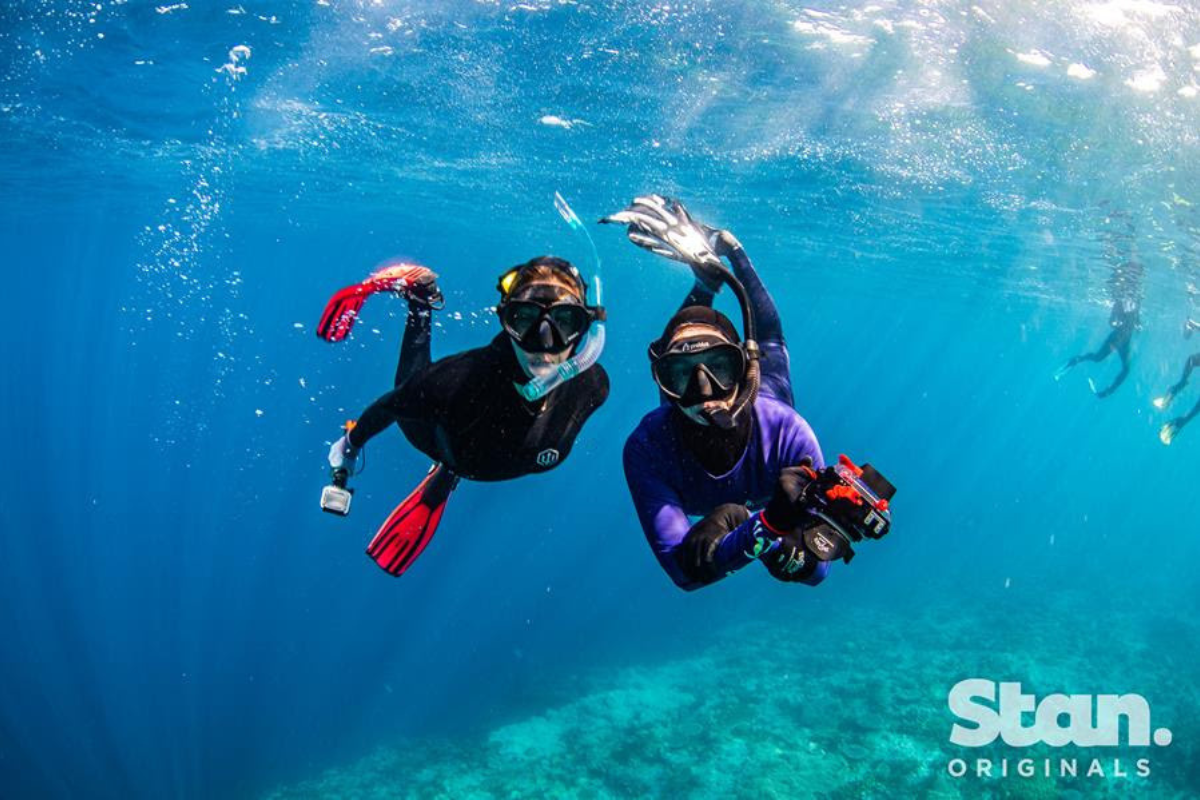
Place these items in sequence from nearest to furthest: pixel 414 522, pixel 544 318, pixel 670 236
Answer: pixel 544 318, pixel 670 236, pixel 414 522

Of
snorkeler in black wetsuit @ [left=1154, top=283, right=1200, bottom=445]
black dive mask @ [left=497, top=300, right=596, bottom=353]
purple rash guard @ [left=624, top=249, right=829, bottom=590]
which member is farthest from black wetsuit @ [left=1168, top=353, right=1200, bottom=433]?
black dive mask @ [left=497, top=300, right=596, bottom=353]

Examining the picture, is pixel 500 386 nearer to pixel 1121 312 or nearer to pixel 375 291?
pixel 375 291

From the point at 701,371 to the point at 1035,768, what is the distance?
13644 millimetres

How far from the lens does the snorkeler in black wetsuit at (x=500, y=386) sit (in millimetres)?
4164

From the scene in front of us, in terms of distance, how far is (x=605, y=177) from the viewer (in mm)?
21125

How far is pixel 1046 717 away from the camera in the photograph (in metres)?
15.1

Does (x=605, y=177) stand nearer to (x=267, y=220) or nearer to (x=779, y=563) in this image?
(x=779, y=563)

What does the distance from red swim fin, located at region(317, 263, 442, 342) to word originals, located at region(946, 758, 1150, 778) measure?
1289 cm

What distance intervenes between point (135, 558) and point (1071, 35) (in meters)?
54.2

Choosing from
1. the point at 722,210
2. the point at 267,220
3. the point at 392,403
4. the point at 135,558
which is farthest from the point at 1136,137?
the point at 135,558

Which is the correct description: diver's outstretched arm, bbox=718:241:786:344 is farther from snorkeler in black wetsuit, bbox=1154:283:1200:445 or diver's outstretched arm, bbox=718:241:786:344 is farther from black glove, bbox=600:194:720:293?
snorkeler in black wetsuit, bbox=1154:283:1200:445

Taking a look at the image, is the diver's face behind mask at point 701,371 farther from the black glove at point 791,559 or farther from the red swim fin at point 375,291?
the red swim fin at point 375,291

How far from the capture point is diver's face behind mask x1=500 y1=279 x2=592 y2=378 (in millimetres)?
4102

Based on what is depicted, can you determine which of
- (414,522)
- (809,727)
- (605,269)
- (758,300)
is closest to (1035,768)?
(809,727)
